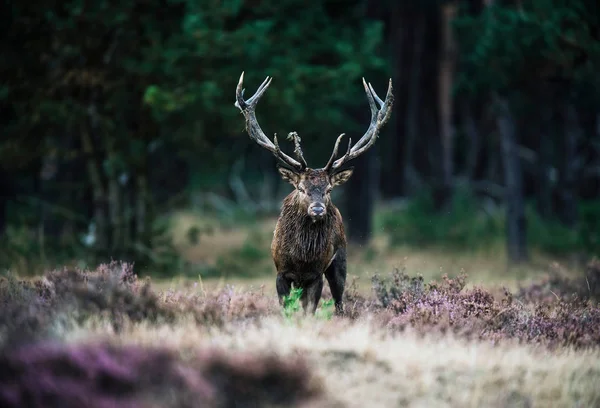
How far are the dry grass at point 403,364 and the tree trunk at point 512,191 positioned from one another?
39.1ft

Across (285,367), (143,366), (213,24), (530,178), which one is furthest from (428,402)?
(530,178)

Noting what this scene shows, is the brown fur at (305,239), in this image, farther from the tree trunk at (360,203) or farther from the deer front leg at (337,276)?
the tree trunk at (360,203)

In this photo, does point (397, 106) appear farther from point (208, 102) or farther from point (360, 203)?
point (208, 102)

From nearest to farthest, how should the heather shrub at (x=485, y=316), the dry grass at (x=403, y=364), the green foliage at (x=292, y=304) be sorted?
the dry grass at (x=403, y=364), the green foliage at (x=292, y=304), the heather shrub at (x=485, y=316)

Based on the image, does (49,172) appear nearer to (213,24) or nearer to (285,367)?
(213,24)

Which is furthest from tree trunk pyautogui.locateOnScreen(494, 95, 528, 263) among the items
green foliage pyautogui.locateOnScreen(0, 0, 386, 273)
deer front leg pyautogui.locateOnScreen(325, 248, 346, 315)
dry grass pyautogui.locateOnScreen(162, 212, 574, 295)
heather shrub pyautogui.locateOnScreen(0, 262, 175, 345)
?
heather shrub pyautogui.locateOnScreen(0, 262, 175, 345)

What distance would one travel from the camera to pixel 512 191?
2056 cm

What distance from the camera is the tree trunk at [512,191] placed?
803 inches

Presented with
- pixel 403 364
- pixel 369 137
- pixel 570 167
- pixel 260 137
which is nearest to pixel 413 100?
pixel 570 167

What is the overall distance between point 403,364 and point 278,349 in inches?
43.2

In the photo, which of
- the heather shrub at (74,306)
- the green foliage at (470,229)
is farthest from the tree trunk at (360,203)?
the heather shrub at (74,306)

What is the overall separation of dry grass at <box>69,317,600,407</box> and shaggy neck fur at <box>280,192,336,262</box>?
171 centimetres

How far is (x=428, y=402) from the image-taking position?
23.9 feet

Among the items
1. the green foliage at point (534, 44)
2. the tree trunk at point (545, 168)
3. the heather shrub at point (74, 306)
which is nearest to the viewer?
the heather shrub at point (74, 306)
